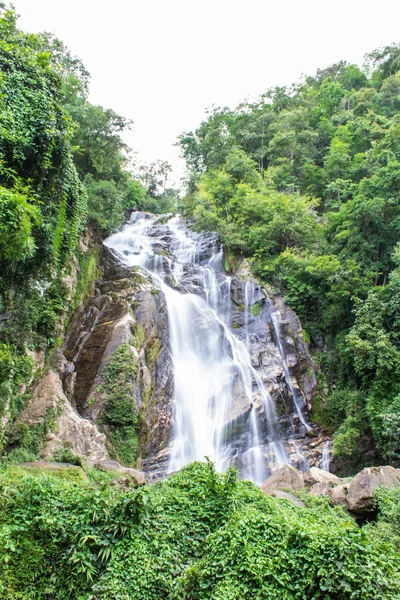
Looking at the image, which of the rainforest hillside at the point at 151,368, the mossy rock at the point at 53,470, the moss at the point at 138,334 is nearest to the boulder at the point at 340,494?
the rainforest hillside at the point at 151,368

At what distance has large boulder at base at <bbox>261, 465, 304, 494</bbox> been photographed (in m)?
9.09

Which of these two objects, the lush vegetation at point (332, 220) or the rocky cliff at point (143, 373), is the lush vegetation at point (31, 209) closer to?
the rocky cliff at point (143, 373)

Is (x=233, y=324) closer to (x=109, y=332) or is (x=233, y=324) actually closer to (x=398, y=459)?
(x=109, y=332)

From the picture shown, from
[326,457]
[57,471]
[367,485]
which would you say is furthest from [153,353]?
[367,485]

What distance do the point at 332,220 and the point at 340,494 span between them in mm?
12980

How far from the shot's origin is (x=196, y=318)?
16.1 metres

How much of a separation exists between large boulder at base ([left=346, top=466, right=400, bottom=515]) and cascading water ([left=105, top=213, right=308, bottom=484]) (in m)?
4.16

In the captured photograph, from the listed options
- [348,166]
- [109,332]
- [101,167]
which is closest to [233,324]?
[109,332]

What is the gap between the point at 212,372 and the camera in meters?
14.4

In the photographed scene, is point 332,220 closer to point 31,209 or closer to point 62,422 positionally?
point 31,209

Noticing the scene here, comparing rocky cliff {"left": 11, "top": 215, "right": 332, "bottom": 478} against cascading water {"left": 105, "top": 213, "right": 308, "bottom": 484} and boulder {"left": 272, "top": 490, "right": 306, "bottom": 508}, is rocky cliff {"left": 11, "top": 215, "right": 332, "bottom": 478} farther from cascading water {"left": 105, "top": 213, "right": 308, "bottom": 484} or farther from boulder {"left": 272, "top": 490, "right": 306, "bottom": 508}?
boulder {"left": 272, "top": 490, "right": 306, "bottom": 508}

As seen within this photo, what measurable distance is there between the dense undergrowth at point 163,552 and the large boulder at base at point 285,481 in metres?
3.05

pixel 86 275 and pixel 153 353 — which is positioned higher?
pixel 86 275

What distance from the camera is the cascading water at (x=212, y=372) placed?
12.2m
